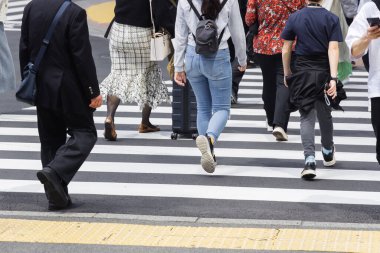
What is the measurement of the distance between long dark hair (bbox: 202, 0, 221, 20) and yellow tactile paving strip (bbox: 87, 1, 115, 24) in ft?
50.0

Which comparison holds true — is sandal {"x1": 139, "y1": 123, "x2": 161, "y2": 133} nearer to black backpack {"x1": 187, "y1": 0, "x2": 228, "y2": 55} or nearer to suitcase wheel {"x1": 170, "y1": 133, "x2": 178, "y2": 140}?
suitcase wheel {"x1": 170, "y1": 133, "x2": 178, "y2": 140}

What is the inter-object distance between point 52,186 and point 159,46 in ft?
12.0

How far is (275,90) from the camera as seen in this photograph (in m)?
11.9

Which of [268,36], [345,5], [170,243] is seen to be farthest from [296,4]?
[170,243]

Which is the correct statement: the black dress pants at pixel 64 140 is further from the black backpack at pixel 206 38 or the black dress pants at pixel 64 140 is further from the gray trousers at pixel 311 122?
the gray trousers at pixel 311 122

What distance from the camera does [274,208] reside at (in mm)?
8414

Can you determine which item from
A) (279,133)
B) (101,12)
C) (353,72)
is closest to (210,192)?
(279,133)

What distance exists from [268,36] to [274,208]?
3.44 meters

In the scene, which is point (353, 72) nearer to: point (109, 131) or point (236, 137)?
point (236, 137)

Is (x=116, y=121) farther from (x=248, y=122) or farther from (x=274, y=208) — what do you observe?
(x=274, y=208)

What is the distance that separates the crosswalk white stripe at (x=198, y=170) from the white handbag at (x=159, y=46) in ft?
5.02

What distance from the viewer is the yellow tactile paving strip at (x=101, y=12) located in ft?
82.4

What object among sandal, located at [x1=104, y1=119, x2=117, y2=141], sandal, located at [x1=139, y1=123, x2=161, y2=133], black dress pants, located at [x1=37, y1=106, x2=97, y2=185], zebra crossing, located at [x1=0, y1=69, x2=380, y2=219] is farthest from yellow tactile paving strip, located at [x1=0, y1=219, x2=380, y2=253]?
sandal, located at [x1=139, y1=123, x2=161, y2=133]

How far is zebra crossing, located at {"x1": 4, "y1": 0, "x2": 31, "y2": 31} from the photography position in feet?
82.3
